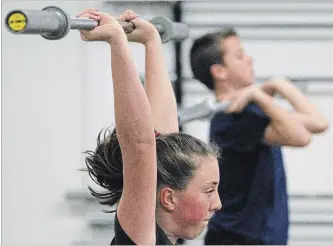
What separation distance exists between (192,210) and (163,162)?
13 centimetres

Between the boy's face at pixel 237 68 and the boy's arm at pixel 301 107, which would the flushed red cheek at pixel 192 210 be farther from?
the boy's face at pixel 237 68

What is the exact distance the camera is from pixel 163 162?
2.22 m

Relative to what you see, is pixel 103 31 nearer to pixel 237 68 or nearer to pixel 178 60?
pixel 237 68

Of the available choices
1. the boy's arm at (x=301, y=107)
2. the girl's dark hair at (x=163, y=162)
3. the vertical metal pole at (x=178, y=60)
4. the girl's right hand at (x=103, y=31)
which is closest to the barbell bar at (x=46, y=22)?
the girl's right hand at (x=103, y=31)

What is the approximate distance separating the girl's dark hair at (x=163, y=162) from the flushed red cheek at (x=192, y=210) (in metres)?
0.03

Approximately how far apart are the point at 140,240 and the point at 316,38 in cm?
325

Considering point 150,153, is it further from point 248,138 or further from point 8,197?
point 8,197

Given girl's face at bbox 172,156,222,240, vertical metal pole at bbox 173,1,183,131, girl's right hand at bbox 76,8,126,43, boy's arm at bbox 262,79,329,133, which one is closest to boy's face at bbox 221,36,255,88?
boy's arm at bbox 262,79,329,133

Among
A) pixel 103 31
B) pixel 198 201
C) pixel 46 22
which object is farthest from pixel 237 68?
pixel 46 22

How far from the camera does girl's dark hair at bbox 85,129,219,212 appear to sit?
2227mm

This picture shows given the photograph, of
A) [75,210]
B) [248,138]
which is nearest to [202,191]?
[248,138]

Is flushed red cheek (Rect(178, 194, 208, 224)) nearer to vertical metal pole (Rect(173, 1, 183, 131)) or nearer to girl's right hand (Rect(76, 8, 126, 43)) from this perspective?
girl's right hand (Rect(76, 8, 126, 43))

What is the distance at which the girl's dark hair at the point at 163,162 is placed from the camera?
2.23 m

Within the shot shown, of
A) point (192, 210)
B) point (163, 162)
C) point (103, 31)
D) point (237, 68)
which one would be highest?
point (103, 31)
